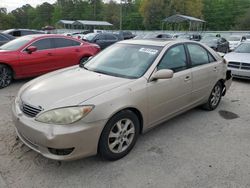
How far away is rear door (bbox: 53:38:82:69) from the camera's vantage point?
764 cm

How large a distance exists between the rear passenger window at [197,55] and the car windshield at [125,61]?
0.84 metres

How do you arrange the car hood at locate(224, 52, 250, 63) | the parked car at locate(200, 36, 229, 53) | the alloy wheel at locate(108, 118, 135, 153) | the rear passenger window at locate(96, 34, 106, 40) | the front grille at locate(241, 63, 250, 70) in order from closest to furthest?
the alloy wheel at locate(108, 118, 135, 153)
the front grille at locate(241, 63, 250, 70)
the car hood at locate(224, 52, 250, 63)
the rear passenger window at locate(96, 34, 106, 40)
the parked car at locate(200, 36, 229, 53)

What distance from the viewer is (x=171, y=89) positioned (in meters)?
3.80

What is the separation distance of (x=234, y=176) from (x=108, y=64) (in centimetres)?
234

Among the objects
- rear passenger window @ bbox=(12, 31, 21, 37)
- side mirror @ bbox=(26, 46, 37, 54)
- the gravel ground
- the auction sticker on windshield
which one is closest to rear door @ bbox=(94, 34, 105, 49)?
rear passenger window @ bbox=(12, 31, 21, 37)

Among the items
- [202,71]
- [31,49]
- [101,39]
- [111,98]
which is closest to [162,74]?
[111,98]

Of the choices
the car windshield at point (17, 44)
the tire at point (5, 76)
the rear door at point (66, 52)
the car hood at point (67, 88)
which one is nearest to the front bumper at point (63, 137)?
the car hood at point (67, 88)

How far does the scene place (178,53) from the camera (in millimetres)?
4137

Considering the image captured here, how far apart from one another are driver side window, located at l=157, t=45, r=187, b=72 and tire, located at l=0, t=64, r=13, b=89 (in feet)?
15.2

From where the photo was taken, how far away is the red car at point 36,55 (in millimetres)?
6609

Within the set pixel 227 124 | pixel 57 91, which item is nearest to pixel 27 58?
pixel 57 91

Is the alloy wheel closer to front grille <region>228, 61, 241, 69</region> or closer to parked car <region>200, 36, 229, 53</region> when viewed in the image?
front grille <region>228, 61, 241, 69</region>

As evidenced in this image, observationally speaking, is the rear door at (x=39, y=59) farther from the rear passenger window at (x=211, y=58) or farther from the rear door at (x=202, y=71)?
the rear passenger window at (x=211, y=58)

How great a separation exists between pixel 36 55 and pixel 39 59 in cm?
14
